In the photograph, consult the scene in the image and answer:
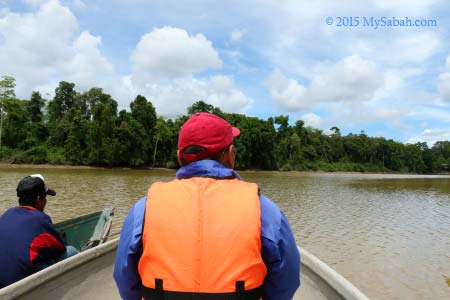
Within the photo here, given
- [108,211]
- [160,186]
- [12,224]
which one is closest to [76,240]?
[108,211]

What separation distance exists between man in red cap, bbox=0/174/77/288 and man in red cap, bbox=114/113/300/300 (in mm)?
1594

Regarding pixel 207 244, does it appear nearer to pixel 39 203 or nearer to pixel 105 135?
pixel 39 203

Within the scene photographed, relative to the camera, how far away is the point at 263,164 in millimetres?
63344

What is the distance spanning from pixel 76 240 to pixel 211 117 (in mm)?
5035

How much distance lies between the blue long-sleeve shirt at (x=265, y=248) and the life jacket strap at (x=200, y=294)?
12 centimetres

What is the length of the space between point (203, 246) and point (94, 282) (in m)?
2.79

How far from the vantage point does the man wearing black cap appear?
2.79 metres

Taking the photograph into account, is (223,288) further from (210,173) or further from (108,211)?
(108,211)

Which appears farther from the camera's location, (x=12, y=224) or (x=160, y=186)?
(x=12, y=224)

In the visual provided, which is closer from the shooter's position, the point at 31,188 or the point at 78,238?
the point at 31,188

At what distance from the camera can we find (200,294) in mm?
1438

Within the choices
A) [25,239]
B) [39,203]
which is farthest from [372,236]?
[25,239]

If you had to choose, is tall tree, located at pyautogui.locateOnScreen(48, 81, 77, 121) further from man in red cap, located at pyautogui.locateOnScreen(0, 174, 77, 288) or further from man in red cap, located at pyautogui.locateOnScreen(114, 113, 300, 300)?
man in red cap, located at pyautogui.locateOnScreen(114, 113, 300, 300)

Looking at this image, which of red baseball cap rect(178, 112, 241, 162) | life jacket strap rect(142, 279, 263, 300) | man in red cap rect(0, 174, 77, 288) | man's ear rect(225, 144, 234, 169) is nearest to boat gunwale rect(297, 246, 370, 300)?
life jacket strap rect(142, 279, 263, 300)
